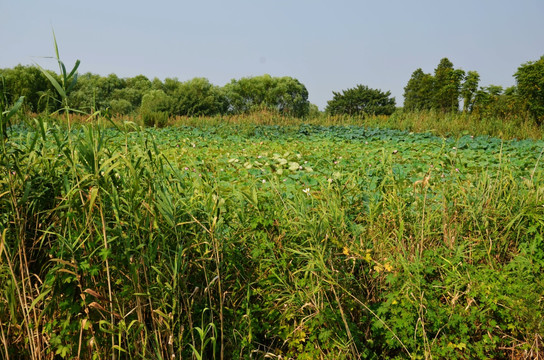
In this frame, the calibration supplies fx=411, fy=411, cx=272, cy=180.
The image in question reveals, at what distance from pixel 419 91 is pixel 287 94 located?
53.7ft

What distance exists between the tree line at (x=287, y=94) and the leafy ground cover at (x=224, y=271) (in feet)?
35.6

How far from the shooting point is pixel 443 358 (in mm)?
2020

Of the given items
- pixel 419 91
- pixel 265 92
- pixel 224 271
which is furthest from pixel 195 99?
pixel 224 271

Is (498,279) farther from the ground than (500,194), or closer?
closer

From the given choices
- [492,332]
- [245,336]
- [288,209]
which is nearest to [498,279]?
Answer: [492,332]

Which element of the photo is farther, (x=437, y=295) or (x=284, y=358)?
(x=437, y=295)

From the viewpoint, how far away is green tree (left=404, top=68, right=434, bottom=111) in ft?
116

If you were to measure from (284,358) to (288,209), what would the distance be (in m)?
0.84

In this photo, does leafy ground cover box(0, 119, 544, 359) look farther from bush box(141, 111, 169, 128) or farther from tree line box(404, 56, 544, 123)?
tree line box(404, 56, 544, 123)

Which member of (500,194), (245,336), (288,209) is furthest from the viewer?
(500,194)

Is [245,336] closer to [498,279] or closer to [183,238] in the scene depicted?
[183,238]

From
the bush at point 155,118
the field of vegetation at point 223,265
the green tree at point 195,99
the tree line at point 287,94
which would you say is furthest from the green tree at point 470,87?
the field of vegetation at point 223,265

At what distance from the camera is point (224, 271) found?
7.07ft

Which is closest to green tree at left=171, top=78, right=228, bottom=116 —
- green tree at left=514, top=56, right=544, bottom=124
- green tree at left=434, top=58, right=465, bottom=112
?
green tree at left=434, top=58, right=465, bottom=112
